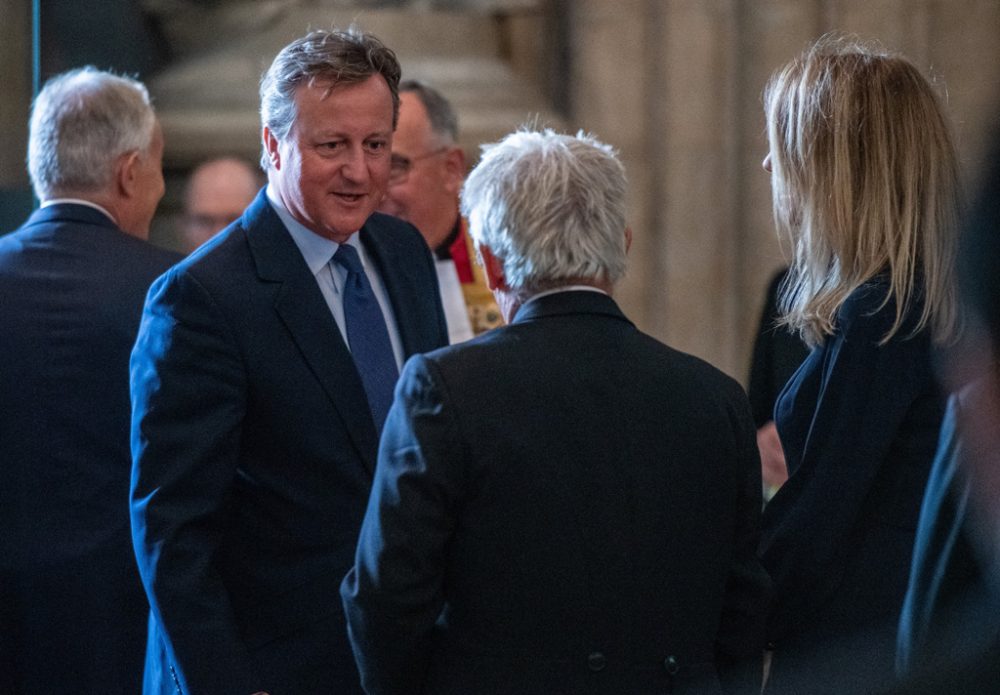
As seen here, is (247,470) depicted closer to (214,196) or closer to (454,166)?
(454,166)

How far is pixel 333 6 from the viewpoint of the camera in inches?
213

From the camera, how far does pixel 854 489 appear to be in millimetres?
2297

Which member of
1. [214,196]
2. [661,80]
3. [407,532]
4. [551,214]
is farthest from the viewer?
[661,80]

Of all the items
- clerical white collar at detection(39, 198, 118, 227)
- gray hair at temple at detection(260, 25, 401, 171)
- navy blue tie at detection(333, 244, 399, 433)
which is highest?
gray hair at temple at detection(260, 25, 401, 171)

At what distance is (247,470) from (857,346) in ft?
3.33

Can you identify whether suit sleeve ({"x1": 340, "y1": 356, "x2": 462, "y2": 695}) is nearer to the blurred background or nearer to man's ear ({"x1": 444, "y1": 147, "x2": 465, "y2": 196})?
man's ear ({"x1": 444, "y1": 147, "x2": 465, "y2": 196})

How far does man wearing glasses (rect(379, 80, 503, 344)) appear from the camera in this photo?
4.22 meters

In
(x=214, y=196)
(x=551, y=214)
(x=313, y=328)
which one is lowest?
(x=214, y=196)

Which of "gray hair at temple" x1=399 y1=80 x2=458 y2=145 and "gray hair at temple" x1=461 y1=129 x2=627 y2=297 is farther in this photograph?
"gray hair at temple" x1=399 y1=80 x2=458 y2=145

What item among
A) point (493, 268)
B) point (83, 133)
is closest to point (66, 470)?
point (83, 133)

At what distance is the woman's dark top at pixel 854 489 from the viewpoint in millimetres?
2293

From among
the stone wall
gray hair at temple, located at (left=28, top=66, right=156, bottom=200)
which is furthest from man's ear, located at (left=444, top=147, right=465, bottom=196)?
the stone wall

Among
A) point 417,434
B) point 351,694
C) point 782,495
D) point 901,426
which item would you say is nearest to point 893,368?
point 901,426

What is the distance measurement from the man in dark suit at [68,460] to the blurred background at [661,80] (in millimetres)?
2214
